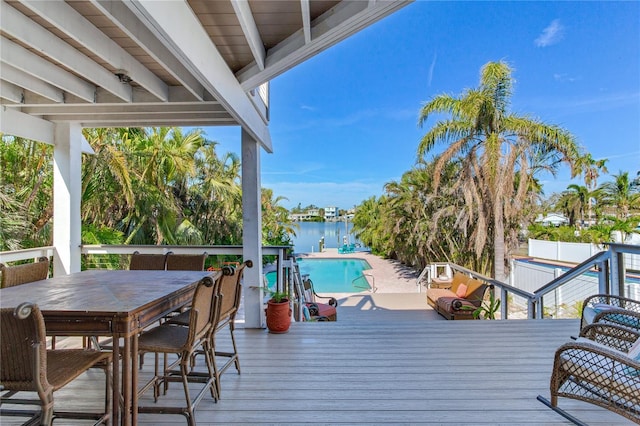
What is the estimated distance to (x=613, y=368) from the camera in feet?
6.06

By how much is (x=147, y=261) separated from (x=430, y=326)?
353 cm

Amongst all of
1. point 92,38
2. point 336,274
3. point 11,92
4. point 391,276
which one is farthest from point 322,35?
point 336,274

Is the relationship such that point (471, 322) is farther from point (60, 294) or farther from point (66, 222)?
point (66, 222)

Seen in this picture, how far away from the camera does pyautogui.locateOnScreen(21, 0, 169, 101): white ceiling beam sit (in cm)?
202

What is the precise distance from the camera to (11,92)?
323 centimetres

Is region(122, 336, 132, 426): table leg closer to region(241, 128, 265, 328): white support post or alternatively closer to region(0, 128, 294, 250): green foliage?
region(241, 128, 265, 328): white support post

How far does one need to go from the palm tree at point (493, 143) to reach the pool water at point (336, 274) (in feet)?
19.3

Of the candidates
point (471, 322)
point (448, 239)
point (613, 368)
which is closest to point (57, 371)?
point (613, 368)

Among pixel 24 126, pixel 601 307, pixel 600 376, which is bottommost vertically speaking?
pixel 600 376

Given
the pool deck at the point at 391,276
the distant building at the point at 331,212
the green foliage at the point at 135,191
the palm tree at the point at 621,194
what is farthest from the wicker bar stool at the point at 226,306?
the distant building at the point at 331,212

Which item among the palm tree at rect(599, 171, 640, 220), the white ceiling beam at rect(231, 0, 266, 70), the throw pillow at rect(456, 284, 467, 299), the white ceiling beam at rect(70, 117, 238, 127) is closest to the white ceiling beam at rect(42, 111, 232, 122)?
the white ceiling beam at rect(70, 117, 238, 127)

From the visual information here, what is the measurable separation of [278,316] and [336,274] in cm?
1465

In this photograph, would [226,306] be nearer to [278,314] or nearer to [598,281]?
[278,314]

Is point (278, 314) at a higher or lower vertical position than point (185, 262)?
lower
